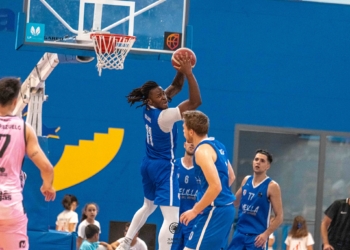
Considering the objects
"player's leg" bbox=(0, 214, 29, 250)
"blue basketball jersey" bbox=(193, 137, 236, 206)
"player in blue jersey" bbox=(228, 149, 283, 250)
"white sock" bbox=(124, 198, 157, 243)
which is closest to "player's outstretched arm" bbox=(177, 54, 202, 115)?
"blue basketball jersey" bbox=(193, 137, 236, 206)

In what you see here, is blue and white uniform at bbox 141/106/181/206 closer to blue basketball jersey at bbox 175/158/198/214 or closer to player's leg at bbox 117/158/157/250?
player's leg at bbox 117/158/157/250

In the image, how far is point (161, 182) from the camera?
25.5 feet

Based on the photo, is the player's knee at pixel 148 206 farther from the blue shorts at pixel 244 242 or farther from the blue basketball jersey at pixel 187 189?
the blue shorts at pixel 244 242

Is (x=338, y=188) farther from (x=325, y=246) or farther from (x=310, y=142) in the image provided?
(x=325, y=246)

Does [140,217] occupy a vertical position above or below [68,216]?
above

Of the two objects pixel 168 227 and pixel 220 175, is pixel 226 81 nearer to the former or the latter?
pixel 168 227

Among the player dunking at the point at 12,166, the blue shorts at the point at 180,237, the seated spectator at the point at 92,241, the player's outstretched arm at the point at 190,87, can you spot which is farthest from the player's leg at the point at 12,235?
the seated spectator at the point at 92,241

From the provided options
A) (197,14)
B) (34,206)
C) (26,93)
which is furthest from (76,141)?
(34,206)

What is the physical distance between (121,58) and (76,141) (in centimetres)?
550

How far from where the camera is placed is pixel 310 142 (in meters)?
15.2

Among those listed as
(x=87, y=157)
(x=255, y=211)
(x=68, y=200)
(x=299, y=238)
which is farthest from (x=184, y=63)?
(x=87, y=157)

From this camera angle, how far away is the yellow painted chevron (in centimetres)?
1424

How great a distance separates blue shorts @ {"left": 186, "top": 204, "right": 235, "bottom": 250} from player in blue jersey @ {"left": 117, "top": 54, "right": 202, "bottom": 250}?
3.28ft

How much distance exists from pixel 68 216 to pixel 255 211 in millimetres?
5640
